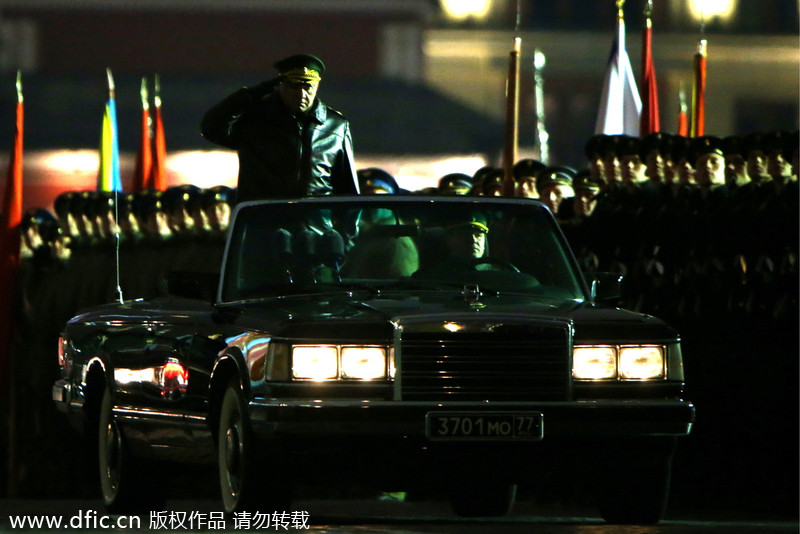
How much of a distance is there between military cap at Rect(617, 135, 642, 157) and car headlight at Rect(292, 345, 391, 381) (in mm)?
4406

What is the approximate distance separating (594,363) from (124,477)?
2.75 metres

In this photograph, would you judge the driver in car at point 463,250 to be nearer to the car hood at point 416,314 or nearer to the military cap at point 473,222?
the military cap at point 473,222

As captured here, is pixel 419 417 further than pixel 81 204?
No

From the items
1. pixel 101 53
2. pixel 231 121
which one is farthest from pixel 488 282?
pixel 101 53

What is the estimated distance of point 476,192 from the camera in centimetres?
1647

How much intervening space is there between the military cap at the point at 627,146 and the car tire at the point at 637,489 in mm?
3295

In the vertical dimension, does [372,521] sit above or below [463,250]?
below

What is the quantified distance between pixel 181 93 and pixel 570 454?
5136 centimetres

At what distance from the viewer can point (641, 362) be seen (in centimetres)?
1038

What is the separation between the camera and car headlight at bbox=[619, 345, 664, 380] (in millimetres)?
10359

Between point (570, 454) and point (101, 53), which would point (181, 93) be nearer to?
point (101, 53)

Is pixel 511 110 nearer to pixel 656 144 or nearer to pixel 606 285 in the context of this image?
pixel 656 144

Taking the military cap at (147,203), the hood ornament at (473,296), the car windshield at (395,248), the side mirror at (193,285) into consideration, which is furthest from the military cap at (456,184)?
the hood ornament at (473,296)

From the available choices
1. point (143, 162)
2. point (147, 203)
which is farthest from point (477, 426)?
point (143, 162)
